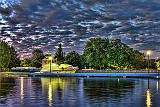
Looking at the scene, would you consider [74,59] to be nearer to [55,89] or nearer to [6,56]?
[6,56]

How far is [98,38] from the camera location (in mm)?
132750

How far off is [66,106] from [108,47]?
10459 centimetres

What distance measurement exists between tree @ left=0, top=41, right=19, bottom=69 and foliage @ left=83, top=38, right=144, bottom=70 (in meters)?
48.1

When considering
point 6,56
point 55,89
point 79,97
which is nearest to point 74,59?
point 6,56

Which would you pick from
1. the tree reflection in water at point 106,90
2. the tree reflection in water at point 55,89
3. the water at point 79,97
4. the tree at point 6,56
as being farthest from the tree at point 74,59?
the water at point 79,97

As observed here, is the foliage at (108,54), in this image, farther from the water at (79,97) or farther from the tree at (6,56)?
the water at (79,97)

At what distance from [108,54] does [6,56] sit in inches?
2288

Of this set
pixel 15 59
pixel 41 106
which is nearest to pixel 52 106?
pixel 41 106

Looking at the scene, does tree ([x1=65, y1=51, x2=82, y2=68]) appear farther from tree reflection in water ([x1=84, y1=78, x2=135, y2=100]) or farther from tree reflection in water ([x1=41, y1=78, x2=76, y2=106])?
tree reflection in water ([x1=84, y1=78, x2=135, y2=100])

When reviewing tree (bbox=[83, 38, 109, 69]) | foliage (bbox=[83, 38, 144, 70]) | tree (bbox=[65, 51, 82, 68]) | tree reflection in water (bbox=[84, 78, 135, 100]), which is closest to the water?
tree reflection in water (bbox=[84, 78, 135, 100])

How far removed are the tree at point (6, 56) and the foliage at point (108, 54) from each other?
48089mm

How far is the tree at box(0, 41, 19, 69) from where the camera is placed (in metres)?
166

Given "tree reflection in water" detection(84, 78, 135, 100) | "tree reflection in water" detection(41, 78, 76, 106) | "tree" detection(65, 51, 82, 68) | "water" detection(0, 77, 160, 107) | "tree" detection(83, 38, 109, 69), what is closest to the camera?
"water" detection(0, 77, 160, 107)

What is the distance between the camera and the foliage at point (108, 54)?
409 ft
